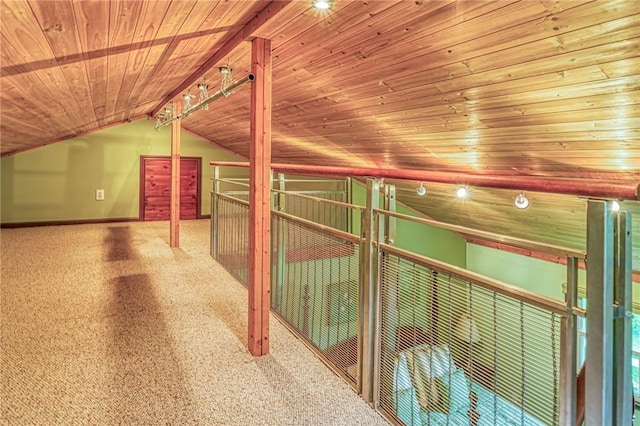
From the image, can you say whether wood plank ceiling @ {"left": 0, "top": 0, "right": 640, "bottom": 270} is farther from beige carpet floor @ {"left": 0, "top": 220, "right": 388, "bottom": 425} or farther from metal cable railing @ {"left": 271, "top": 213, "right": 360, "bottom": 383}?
beige carpet floor @ {"left": 0, "top": 220, "right": 388, "bottom": 425}

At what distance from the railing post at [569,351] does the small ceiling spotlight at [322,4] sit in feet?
5.08

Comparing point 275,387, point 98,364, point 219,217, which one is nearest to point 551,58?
point 275,387

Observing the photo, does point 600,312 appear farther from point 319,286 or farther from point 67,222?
point 67,222

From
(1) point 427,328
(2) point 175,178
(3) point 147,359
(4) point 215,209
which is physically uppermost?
(2) point 175,178

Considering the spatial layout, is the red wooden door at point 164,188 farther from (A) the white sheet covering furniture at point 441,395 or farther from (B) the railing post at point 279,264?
(A) the white sheet covering furniture at point 441,395

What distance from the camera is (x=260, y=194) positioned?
220 centimetres

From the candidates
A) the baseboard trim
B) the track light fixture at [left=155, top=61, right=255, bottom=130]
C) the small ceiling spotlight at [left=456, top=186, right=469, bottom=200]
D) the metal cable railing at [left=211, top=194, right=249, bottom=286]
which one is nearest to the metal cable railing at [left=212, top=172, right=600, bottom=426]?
the small ceiling spotlight at [left=456, top=186, right=469, bottom=200]

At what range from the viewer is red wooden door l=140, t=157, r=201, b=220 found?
24.5ft

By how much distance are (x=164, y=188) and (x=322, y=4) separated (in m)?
6.55

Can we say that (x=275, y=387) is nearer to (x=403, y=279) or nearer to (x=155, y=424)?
(x=155, y=424)

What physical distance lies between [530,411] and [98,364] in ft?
6.74

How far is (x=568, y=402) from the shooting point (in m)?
1.05

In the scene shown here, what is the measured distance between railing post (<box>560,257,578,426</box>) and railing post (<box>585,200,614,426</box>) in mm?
52

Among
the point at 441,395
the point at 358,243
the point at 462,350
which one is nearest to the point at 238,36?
the point at 358,243
